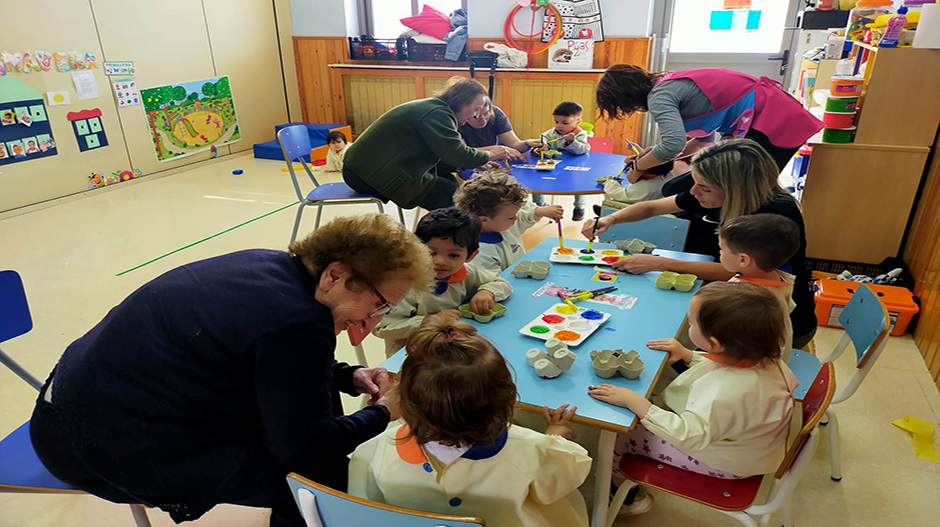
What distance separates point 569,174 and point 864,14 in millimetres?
2199

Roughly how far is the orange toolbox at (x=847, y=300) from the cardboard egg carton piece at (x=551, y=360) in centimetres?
210

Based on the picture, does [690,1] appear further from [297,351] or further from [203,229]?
[297,351]

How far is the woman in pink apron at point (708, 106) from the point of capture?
2816 millimetres

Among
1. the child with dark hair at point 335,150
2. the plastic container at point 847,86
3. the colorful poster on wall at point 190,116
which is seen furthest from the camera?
the child with dark hair at point 335,150

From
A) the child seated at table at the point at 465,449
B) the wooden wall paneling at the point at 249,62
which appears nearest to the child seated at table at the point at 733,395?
the child seated at table at the point at 465,449

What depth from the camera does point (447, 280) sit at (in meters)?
1.87

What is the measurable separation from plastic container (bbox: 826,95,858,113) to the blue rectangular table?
190 centimetres

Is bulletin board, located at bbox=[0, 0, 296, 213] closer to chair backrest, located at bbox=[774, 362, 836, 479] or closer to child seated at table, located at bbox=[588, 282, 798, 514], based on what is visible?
child seated at table, located at bbox=[588, 282, 798, 514]

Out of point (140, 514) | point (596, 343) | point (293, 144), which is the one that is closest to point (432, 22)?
point (293, 144)

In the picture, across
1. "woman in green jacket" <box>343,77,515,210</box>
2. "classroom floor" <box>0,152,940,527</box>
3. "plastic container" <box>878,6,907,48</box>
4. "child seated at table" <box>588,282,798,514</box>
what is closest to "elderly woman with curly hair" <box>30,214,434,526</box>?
"child seated at table" <box>588,282,798,514</box>

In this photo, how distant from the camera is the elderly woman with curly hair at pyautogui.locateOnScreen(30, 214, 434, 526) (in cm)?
108

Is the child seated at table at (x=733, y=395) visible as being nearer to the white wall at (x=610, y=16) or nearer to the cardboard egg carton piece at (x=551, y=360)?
the cardboard egg carton piece at (x=551, y=360)

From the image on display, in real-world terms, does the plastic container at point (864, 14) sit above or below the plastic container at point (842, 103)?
above

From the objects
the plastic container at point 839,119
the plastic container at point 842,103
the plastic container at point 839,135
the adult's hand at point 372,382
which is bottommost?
the adult's hand at point 372,382
